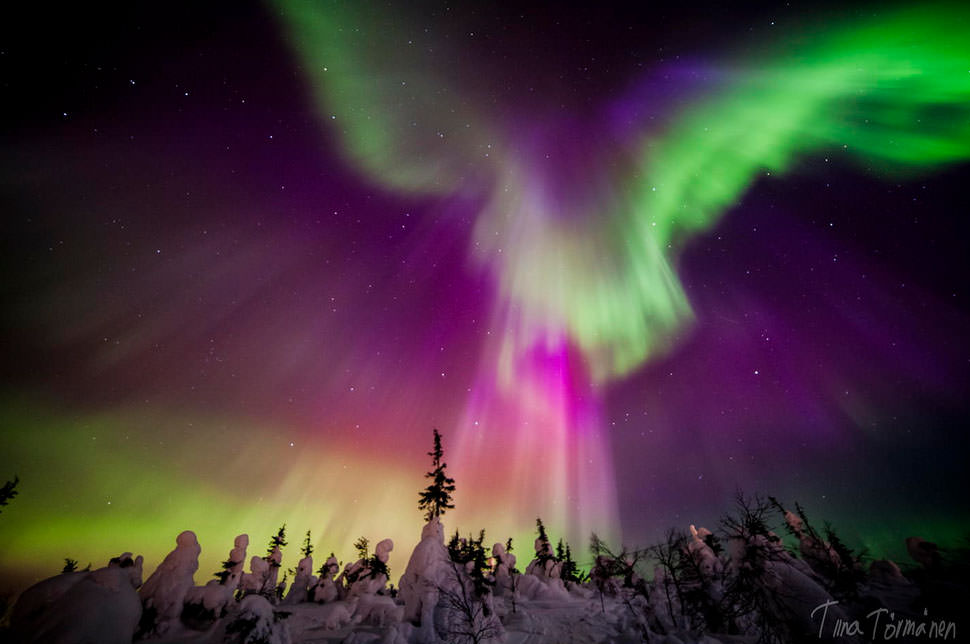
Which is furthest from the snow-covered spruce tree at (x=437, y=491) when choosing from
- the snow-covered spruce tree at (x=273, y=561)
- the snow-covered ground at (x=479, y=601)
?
the snow-covered spruce tree at (x=273, y=561)

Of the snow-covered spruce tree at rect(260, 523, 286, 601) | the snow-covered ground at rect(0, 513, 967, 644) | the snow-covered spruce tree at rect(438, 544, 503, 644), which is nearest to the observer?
the snow-covered ground at rect(0, 513, 967, 644)

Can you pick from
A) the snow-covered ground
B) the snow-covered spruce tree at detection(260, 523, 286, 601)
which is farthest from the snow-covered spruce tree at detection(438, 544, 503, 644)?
the snow-covered spruce tree at detection(260, 523, 286, 601)

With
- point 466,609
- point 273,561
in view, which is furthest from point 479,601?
point 273,561

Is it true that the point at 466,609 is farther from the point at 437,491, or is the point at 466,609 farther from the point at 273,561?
the point at 273,561

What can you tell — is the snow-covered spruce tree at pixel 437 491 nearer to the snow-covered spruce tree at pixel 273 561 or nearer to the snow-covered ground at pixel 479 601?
the snow-covered ground at pixel 479 601

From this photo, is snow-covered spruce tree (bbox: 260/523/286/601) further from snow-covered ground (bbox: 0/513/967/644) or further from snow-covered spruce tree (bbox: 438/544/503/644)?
snow-covered spruce tree (bbox: 438/544/503/644)

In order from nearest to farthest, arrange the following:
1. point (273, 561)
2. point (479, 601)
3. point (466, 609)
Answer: point (466, 609)
point (479, 601)
point (273, 561)

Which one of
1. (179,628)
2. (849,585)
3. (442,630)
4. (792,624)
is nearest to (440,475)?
(442,630)

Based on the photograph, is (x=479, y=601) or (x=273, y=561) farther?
(x=273, y=561)

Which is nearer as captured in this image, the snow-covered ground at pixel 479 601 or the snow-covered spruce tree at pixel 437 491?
the snow-covered ground at pixel 479 601

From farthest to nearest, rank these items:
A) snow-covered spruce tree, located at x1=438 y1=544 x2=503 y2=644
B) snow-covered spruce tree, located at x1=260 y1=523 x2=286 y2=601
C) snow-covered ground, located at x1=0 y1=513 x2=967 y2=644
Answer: snow-covered spruce tree, located at x1=260 y1=523 x2=286 y2=601 → snow-covered spruce tree, located at x1=438 y1=544 x2=503 y2=644 → snow-covered ground, located at x1=0 y1=513 x2=967 y2=644

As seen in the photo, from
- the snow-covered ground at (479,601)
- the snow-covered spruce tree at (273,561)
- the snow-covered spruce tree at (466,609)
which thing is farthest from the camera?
the snow-covered spruce tree at (273,561)

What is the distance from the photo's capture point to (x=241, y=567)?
129ft

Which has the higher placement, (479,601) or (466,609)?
(466,609)
